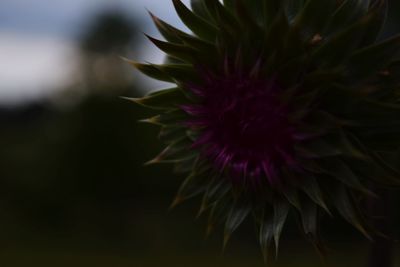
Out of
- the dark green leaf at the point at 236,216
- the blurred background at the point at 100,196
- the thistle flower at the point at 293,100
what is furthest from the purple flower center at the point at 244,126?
the blurred background at the point at 100,196

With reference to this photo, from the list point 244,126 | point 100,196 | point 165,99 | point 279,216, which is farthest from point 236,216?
point 100,196

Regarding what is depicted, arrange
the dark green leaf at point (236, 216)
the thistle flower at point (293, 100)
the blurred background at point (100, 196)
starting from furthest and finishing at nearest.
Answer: the blurred background at point (100, 196) → the dark green leaf at point (236, 216) → the thistle flower at point (293, 100)

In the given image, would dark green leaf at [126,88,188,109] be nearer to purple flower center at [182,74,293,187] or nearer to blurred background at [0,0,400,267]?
purple flower center at [182,74,293,187]

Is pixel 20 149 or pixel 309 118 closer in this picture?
pixel 309 118

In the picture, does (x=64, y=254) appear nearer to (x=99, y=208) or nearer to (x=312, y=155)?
(x=99, y=208)

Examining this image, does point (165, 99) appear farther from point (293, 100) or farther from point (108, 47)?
point (108, 47)

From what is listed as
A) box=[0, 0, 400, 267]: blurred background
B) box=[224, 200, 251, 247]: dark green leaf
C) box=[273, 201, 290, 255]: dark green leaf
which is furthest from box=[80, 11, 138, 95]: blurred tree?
box=[273, 201, 290, 255]: dark green leaf

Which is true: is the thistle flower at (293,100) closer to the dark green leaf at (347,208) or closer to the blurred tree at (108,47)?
the dark green leaf at (347,208)

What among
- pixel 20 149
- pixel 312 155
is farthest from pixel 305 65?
pixel 20 149
